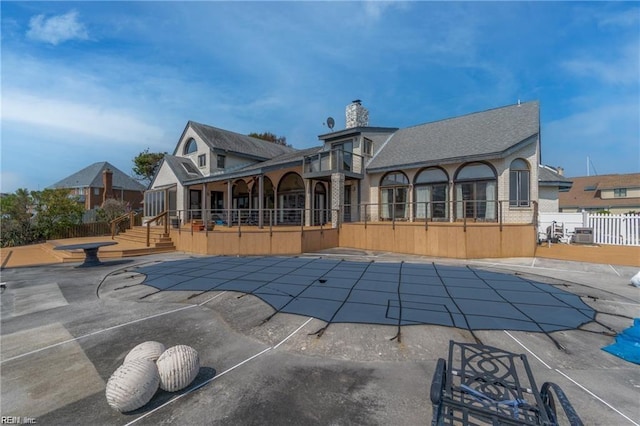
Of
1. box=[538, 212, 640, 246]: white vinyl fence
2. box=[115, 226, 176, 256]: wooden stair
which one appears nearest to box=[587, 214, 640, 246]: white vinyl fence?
box=[538, 212, 640, 246]: white vinyl fence

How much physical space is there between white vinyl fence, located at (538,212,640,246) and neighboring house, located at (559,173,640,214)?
830 inches

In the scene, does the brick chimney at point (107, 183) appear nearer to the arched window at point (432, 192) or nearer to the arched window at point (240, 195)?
the arched window at point (240, 195)

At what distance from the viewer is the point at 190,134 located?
22.3 metres

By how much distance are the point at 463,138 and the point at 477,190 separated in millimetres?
3237

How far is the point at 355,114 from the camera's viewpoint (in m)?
18.8

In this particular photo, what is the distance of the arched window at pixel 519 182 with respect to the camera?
516 inches

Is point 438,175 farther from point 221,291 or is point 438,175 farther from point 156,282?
point 156,282

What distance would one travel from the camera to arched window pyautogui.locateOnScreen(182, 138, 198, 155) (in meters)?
22.0

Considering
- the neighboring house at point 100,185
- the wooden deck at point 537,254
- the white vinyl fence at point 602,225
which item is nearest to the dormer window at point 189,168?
the wooden deck at point 537,254

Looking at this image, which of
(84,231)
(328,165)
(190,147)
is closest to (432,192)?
(328,165)

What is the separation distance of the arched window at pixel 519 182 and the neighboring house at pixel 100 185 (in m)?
37.5

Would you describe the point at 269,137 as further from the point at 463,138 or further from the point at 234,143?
the point at 463,138

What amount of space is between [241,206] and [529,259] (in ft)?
57.9

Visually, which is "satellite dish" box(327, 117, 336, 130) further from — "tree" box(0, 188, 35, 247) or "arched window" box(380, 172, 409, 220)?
"tree" box(0, 188, 35, 247)
